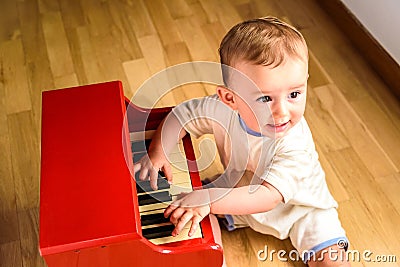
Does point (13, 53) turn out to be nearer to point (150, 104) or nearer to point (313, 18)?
point (150, 104)

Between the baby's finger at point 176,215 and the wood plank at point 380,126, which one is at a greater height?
the baby's finger at point 176,215

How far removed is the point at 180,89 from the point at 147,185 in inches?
20.9

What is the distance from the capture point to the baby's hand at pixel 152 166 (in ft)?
3.54

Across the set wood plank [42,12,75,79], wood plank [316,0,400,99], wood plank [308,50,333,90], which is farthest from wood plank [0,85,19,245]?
wood plank [316,0,400,99]

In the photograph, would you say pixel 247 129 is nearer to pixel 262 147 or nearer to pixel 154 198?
pixel 262 147

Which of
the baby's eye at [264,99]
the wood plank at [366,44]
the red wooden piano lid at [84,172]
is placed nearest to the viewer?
the red wooden piano lid at [84,172]

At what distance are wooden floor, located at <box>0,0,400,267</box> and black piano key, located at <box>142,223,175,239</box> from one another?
244 millimetres

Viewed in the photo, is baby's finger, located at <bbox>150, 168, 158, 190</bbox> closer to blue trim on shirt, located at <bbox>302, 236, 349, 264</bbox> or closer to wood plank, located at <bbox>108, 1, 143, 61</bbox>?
blue trim on shirt, located at <bbox>302, 236, 349, 264</bbox>

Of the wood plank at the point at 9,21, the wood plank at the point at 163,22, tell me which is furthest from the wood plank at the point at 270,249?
the wood plank at the point at 9,21

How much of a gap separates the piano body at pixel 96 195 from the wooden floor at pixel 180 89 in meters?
0.26

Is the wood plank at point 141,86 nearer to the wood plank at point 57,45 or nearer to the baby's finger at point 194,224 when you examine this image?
the wood plank at point 57,45

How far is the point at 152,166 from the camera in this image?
3.56 feet

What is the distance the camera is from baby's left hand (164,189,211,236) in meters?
1.00

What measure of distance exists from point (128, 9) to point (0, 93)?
1.54 feet
